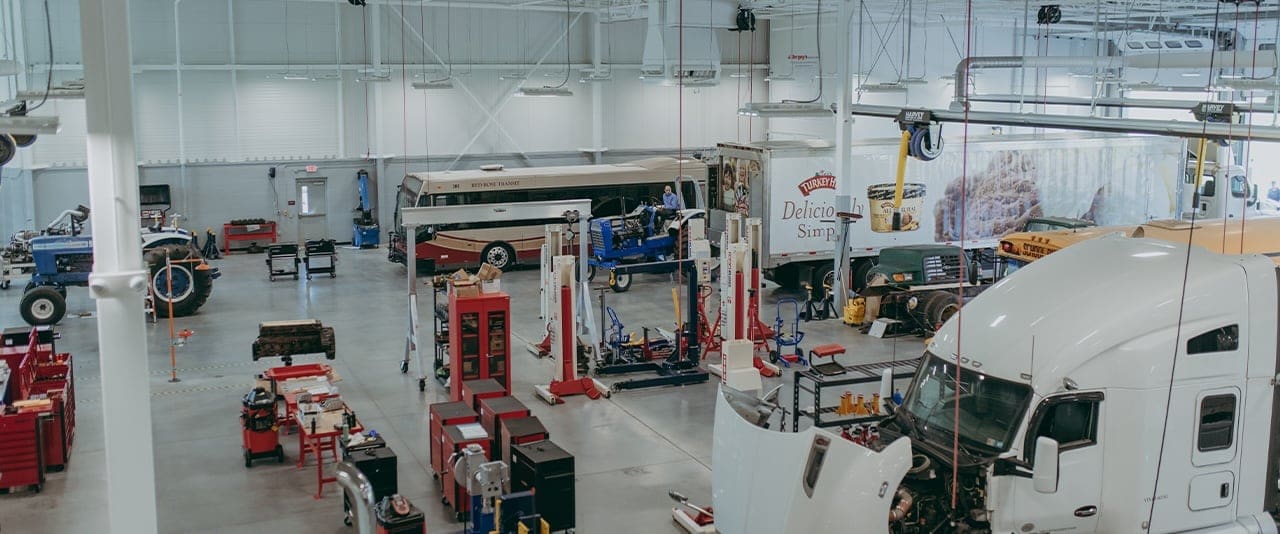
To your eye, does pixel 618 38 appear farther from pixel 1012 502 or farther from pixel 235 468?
pixel 1012 502

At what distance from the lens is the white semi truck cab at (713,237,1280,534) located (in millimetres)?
7879

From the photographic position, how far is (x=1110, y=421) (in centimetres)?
792

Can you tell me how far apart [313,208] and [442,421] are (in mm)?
17932

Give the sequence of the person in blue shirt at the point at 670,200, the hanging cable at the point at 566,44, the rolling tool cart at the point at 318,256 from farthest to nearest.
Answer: the hanging cable at the point at 566,44 < the person in blue shirt at the point at 670,200 < the rolling tool cart at the point at 318,256

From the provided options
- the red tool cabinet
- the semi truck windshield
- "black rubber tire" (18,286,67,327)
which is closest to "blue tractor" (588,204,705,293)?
the red tool cabinet

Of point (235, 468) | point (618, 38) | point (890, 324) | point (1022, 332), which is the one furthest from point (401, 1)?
point (1022, 332)

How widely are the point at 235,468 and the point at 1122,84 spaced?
17733 millimetres

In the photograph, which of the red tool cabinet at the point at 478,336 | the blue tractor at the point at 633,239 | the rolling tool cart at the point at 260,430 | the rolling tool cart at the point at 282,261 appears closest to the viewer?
the rolling tool cart at the point at 260,430

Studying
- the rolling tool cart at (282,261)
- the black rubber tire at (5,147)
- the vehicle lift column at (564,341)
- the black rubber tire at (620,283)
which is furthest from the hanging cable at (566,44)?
the black rubber tire at (5,147)

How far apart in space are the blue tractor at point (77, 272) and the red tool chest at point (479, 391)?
27.0ft

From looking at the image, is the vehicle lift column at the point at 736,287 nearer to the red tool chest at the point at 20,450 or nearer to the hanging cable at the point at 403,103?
the red tool chest at the point at 20,450

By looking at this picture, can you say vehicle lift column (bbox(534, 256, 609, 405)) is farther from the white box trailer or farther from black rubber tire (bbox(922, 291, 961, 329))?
the white box trailer

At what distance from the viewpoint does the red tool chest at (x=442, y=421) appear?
10.7 m

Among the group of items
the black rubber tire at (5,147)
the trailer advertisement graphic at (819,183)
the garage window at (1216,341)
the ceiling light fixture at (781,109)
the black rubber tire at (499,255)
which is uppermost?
the ceiling light fixture at (781,109)
